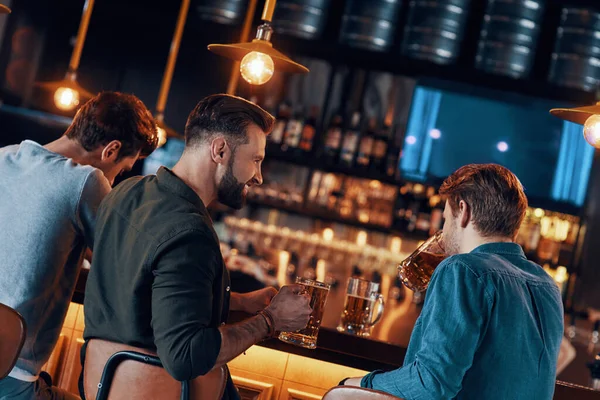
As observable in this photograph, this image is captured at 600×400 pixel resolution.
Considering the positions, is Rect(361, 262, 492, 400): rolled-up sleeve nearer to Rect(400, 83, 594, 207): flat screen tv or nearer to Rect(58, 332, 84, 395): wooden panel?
Rect(58, 332, 84, 395): wooden panel

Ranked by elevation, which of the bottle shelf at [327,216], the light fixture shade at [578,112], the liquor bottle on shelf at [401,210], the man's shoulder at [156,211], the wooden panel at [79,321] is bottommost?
the wooden panel at [79,321]

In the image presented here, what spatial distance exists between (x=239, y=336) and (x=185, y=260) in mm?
219

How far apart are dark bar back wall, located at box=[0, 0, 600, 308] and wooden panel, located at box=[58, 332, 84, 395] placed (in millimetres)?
3056

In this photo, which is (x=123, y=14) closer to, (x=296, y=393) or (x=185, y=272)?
(x=296, y=393)

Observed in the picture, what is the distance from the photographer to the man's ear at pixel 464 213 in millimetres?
1827

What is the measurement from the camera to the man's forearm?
1626 millimetres

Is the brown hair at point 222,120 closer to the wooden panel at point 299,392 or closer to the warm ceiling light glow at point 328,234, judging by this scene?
the wooden panel at point 299,392

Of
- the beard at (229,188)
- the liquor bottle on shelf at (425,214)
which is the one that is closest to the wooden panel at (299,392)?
the beard at (229,188)

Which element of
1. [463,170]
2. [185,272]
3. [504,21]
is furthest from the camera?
[504,21]

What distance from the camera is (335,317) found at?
524 centimetres

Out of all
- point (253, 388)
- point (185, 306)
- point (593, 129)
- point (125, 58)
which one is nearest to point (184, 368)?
point (185, 306)

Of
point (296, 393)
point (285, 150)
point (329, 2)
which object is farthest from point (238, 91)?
point (296, 393)

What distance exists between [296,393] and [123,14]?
395 cm

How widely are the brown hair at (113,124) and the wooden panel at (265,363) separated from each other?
2.45ft
